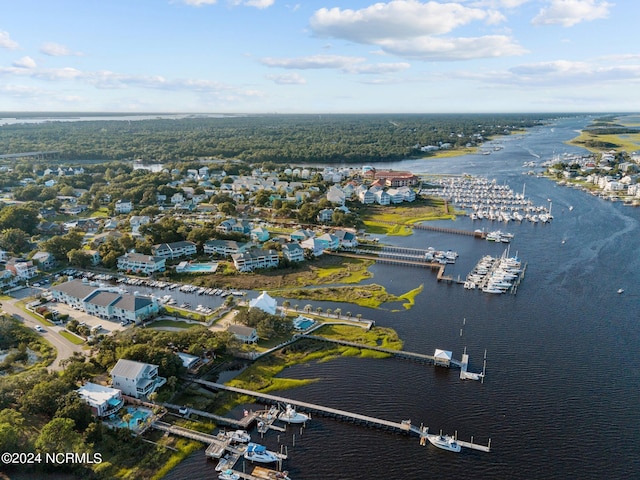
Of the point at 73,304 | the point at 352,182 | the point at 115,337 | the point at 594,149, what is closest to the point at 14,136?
the point at 352,182

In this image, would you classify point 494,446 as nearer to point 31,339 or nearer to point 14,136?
point 31,339

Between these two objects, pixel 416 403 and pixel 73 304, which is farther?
pixel 73 304

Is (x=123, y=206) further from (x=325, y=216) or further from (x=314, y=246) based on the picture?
(x=314, y=246)

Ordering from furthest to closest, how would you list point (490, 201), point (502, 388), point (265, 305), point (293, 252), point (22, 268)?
point (490, 201) → point (293, 252) → point (22, 268) → point (265, 305) → point (502, 388)

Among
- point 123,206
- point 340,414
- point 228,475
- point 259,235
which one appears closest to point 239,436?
point 228,475

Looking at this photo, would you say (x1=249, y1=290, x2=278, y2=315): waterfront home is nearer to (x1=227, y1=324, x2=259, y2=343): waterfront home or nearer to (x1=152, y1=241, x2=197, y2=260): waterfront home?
(x1=227, y1=324, x2=259, y2=343): waterfront home

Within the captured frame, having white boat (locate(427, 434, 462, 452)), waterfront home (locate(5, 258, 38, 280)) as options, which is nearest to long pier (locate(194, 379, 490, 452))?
white boat (locate(427, 434, 462, 452))
